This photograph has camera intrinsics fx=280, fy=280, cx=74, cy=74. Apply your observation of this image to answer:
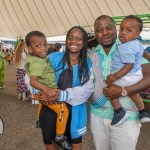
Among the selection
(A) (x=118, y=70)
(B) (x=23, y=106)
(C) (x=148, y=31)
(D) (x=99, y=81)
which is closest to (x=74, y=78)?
(D) (x=99, y=81)

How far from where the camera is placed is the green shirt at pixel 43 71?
2.30 metres

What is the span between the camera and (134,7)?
29500 millimetres

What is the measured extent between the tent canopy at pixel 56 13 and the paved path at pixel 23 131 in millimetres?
24227

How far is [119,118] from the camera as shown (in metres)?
2.19

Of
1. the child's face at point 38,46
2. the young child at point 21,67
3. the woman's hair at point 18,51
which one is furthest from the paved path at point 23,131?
the child's face at point 38,46

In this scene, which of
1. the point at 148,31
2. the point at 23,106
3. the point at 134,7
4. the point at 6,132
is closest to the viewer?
the point at 6,132

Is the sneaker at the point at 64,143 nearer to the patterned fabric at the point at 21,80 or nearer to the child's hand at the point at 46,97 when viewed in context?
the child's hand at the point at 46,97

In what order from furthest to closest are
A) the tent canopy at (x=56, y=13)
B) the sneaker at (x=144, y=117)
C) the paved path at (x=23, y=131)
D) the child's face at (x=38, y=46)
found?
the tent canopy at (x=56, y=13) → the paved path at (x=23, y=131) → the child's face at (x=38, y=46) → the sneaker at (x=144, y=117)

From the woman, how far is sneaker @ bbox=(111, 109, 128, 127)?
1.00ft

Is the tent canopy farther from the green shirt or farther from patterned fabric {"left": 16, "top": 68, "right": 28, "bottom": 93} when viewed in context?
the green shirt

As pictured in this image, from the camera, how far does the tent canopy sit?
2995 centimetres

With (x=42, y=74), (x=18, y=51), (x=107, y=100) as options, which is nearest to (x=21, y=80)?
(x=18, y=51)

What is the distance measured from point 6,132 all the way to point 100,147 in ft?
8.26

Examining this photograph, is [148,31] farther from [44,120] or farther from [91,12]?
[44,120]
